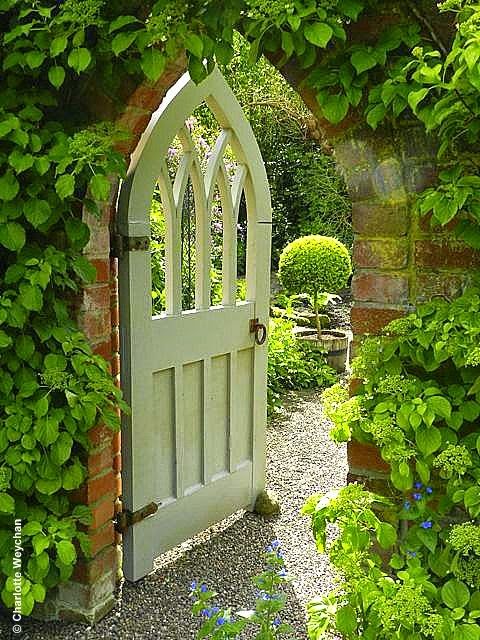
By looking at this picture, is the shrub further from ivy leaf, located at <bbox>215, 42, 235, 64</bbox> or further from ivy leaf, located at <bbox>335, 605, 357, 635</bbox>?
ivy leaf, located at <bbox>335, 605, 357, 635</bbox>

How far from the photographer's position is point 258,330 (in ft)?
10.2

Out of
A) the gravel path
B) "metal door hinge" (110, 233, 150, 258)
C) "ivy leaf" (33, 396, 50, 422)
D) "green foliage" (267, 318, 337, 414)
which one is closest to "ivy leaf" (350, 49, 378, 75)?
"metal door hinge" (110, 233, 150, 258)

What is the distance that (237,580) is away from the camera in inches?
107

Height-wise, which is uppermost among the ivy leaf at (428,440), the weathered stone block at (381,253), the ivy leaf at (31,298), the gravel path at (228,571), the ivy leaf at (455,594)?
the weathered stone block at (381,253)

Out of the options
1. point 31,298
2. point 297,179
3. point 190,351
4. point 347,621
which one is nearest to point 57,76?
point 31,298

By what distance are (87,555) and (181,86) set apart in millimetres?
1602

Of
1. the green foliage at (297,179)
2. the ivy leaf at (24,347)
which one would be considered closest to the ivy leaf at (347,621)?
the ivy leaf at (24,347)

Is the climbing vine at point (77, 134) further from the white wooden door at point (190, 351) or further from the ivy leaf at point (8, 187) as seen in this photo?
the white wooden door at point (190, 351)

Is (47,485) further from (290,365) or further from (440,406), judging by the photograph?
(290,365)

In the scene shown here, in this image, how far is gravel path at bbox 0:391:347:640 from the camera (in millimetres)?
2326

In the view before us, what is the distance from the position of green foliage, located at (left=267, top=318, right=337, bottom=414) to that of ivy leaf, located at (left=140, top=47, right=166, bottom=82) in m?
3.85

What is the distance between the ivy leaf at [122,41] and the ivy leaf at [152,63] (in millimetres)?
45

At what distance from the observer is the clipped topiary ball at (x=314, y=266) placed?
639 cm

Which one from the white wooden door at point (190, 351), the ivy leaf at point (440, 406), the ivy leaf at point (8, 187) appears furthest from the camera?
the white wooden door at point (190, 351)
